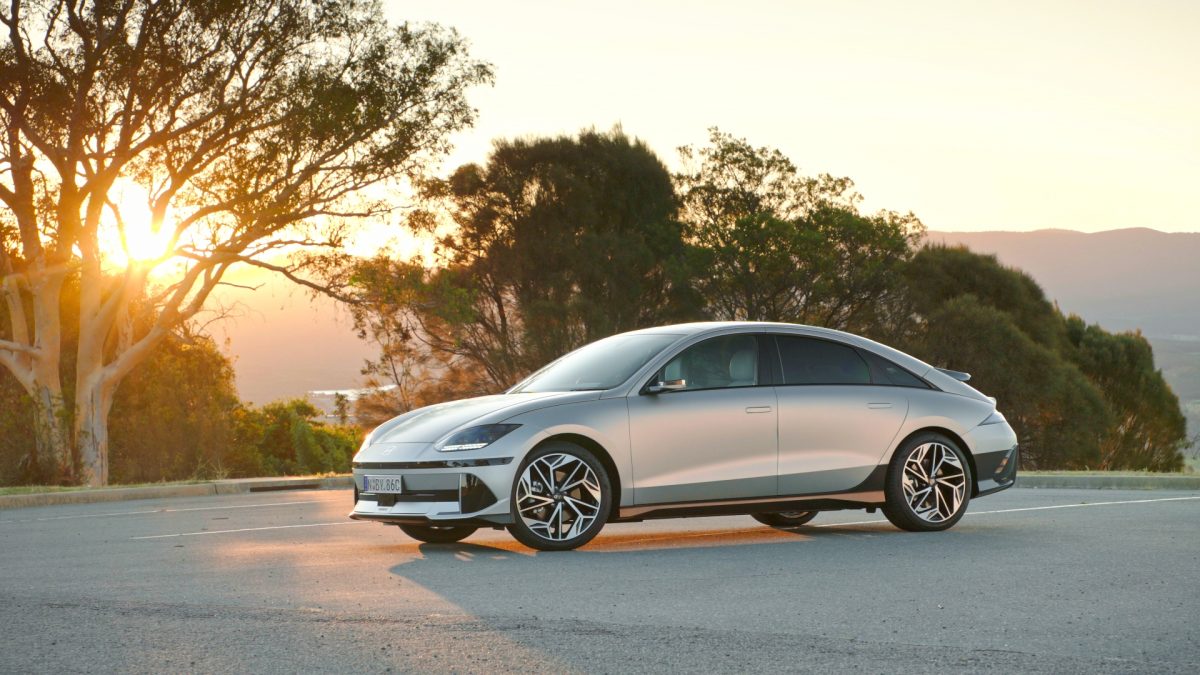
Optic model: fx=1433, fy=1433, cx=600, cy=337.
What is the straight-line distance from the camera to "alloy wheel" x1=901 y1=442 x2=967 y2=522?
11.0 metres

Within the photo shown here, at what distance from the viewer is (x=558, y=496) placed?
985 cm

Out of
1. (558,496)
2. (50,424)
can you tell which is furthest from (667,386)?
A: (50,424)

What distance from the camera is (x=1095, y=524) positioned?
1148 centimetres

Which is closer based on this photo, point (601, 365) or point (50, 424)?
point (601, 365)

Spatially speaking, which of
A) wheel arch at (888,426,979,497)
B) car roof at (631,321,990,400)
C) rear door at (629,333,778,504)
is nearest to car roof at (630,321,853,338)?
car roof at (631,321,990,400)

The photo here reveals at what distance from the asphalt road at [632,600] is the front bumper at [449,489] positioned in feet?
0.95

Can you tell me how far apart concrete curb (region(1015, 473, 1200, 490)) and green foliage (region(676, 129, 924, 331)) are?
30.0m

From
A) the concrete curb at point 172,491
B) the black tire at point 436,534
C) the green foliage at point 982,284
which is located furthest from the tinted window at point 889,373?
the green foliage at point 982,284

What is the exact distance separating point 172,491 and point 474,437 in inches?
510

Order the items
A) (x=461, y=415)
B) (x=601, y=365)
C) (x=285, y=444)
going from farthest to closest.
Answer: (x=285, y=444) → (x=601, y=365) → (x=461, y=415)

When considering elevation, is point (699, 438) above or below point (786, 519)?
above

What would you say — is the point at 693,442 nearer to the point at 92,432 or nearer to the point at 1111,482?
the point at 1111,482

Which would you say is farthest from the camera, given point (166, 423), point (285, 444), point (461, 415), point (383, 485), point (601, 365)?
point (285, 444)

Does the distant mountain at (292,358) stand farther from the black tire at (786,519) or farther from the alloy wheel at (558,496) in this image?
the alloy wheel at (558,496)
